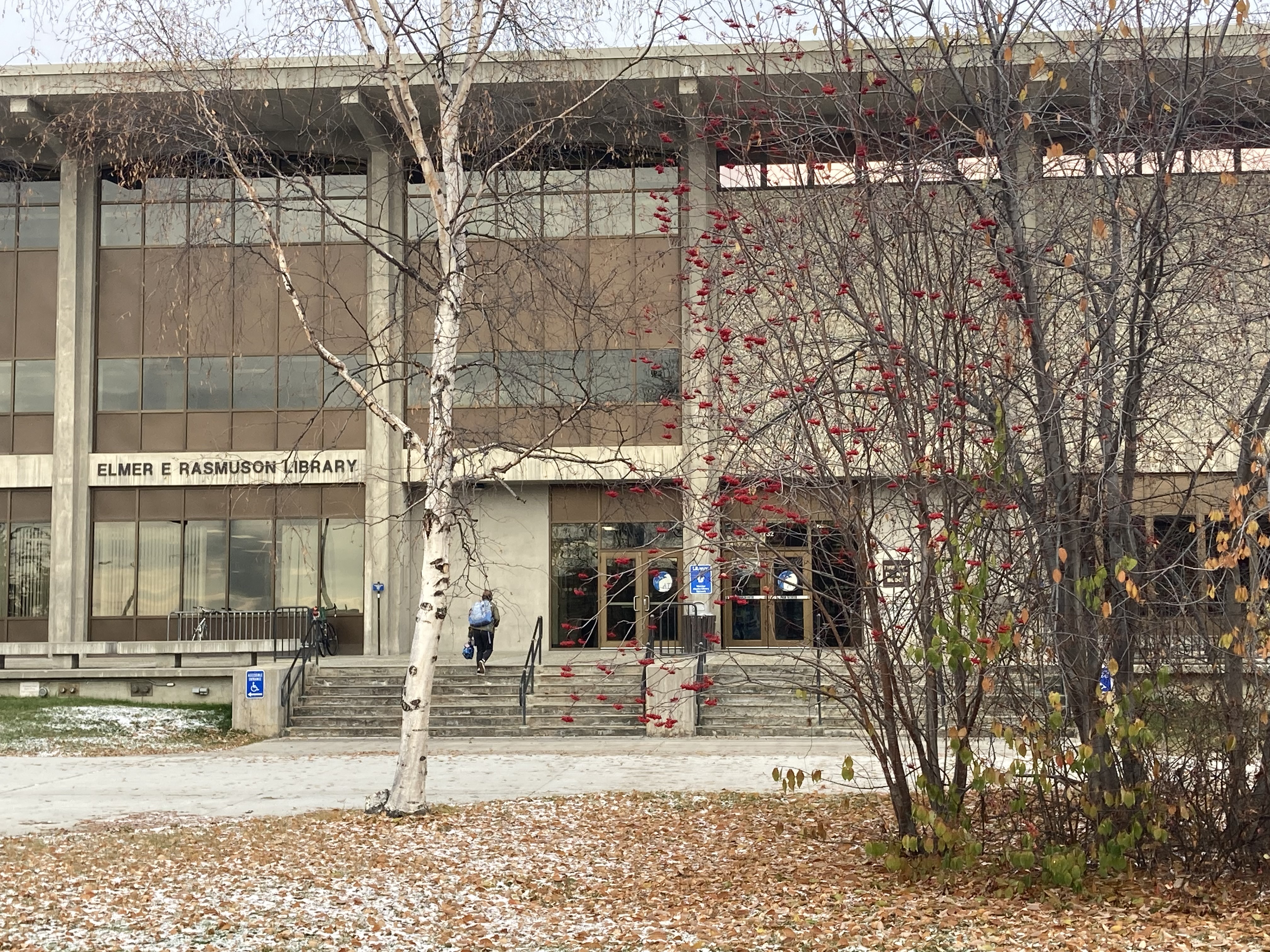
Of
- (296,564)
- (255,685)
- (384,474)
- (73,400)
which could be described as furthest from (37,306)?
(255,685)

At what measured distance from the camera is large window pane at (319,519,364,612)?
27875 millimetres

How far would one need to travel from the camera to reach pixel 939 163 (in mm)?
7754

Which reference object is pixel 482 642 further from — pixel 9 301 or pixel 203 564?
pixel 9 301

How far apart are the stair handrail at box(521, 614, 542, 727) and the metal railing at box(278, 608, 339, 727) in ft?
11.7

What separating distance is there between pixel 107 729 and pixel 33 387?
429 inches

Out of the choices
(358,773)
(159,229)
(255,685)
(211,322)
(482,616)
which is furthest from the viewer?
(159,229)

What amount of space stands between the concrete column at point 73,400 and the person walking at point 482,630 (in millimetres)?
10769

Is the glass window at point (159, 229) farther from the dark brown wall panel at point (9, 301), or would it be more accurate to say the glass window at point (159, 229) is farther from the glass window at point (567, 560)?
the glass window at point (567, 560)

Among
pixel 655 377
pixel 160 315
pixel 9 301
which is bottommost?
pixel 655 377

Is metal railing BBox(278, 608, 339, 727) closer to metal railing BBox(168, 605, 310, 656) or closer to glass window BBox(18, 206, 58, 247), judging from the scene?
metal railing BBox(168, 605, 310, 656)

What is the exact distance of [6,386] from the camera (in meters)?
27.9

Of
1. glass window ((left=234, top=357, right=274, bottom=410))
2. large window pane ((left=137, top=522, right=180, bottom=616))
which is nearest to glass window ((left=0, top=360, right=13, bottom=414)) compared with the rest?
large window pane ((left=137, top=522, right=180, bottom=616))

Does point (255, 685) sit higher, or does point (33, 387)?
point (33, 387)

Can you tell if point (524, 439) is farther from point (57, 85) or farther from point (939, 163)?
point (939, 163)
